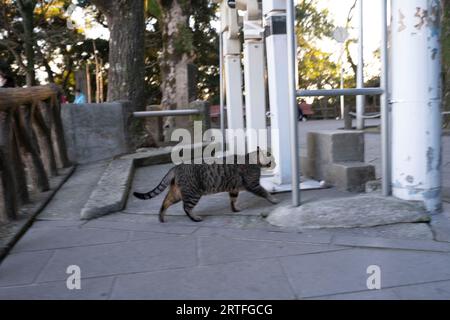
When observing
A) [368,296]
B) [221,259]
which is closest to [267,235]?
[221,259]

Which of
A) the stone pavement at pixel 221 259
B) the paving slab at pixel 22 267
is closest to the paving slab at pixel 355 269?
the stone pavement at pixel 221 259

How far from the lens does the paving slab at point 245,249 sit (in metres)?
3.74

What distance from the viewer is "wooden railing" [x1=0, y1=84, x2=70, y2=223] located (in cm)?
483

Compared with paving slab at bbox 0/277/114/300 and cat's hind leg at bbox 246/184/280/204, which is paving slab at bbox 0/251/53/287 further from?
cat's hind leg at bbox 246/184/280/204

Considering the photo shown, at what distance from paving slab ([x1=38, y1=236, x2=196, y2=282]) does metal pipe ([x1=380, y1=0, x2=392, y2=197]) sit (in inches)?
80.5

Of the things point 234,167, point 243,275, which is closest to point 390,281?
point 243,275

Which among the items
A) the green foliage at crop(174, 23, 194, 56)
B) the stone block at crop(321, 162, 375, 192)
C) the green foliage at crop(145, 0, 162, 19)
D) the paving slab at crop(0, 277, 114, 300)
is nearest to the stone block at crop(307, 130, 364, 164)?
the stone block at crop(321, 162, 375, 192)

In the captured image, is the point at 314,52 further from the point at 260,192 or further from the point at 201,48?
the point at 260,192

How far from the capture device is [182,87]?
12773 mm

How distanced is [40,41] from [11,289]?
26464 millimetres

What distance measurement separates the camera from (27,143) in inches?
230

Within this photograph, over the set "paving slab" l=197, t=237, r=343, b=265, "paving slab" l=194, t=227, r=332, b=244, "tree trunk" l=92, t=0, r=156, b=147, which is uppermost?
"tree trunk" l=92, t=0, r=156, b=147

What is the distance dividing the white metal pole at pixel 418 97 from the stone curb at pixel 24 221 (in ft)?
12.1

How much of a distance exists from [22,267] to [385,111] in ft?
11.8
